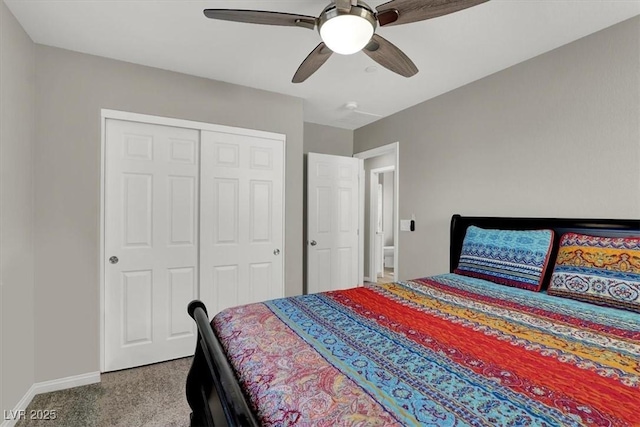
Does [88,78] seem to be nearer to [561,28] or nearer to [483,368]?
[483,368]

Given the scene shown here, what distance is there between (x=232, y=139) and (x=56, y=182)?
54.6 inches

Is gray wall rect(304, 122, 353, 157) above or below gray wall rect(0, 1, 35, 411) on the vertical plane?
above

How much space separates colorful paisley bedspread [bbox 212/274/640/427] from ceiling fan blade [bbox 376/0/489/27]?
4.65ft

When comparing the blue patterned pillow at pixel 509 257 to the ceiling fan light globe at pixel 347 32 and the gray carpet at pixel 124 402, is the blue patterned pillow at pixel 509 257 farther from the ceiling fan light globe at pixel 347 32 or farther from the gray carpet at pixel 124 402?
the gray carpet at pixel 124 402

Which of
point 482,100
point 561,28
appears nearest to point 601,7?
point 561,28

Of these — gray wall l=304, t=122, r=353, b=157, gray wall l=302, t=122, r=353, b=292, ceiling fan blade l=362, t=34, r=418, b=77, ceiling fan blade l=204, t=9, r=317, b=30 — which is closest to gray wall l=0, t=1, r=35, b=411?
ceiling fan blade l=204, t=9, r=317, b=30

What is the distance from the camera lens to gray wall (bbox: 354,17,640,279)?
1917 mm

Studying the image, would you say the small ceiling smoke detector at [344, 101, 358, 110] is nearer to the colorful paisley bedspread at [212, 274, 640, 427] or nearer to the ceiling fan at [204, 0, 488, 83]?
the ceiling fan at [204, 0, 488, 83]

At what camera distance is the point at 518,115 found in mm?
2453

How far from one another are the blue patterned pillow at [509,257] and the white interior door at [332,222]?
1.82m

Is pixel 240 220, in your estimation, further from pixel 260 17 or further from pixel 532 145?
pixel 532 145

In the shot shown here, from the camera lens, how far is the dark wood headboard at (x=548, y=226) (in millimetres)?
1833

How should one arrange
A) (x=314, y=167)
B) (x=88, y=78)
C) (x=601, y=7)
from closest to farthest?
(x=601, y=7)
(x=88, y=78)
(x=314, y=167)

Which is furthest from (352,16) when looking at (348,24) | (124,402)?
(124,402)
